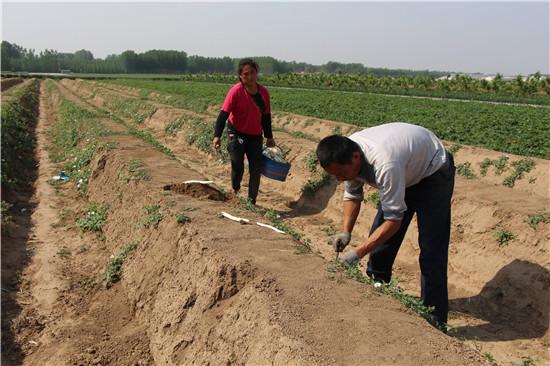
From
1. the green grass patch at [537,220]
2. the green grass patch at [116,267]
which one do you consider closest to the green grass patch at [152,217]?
the green grass patch at [116,267]

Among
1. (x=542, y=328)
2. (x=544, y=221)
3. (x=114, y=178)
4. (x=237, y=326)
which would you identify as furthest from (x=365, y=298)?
(x=114, y=178)

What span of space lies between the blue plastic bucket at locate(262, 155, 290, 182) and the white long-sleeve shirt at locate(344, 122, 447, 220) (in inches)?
128

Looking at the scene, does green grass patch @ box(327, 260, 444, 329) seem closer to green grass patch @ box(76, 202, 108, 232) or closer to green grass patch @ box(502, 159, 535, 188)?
green grass patch @ box(76, 202, 108, 232)

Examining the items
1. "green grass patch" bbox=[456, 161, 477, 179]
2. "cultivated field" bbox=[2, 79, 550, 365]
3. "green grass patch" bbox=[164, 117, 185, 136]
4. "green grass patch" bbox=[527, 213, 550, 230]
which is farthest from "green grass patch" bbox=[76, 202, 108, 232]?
"green grass patch" bbox=[164, 117, 185, 136]

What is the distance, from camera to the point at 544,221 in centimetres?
509

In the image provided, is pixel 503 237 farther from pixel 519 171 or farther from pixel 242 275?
pixel 519 171

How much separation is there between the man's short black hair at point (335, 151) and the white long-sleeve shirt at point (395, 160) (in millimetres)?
253

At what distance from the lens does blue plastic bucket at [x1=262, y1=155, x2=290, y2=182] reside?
7027 mm

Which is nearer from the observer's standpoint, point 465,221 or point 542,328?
point 542,328

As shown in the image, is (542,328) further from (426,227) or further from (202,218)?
(202,218)

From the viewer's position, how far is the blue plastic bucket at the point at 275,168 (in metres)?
7.03

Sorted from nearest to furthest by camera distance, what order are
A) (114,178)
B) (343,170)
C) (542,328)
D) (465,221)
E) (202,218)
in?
(343,170)
(542,328)
(202,218)
(465,221)
(114,178)

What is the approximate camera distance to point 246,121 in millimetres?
6867

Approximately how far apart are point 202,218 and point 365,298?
7.31 feet
